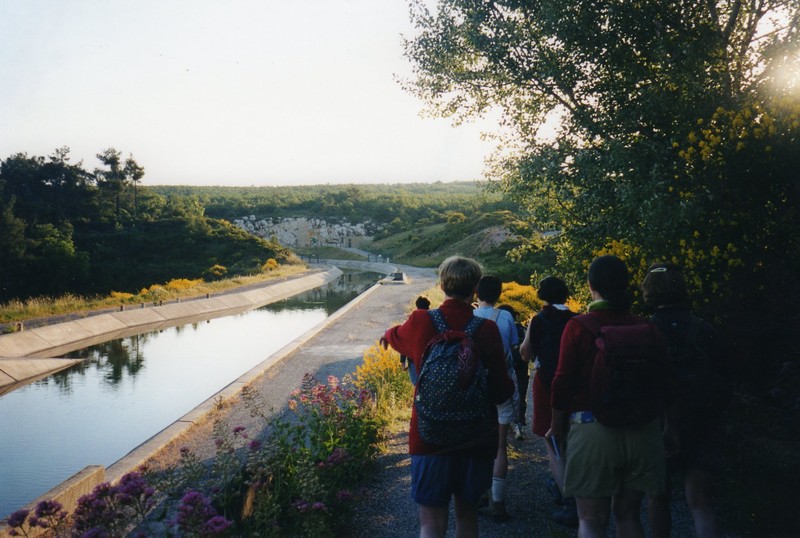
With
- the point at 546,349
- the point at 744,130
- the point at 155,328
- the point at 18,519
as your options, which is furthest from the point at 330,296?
the point at 18,519

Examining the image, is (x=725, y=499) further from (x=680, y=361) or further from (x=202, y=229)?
(x=202, y=229)

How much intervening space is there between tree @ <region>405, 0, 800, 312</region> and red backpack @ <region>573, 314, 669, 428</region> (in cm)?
316

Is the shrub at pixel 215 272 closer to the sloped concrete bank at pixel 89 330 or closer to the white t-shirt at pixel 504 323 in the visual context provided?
the sloped concrete bank at pixel 89 330

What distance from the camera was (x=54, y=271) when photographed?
51688mm

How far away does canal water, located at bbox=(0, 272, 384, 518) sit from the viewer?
9.21m

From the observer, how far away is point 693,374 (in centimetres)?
367

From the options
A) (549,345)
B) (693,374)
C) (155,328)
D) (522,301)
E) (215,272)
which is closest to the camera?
(693,374)

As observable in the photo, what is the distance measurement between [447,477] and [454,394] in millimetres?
425

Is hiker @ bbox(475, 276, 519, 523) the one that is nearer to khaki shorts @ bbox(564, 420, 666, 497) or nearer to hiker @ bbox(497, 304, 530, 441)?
hiker @ bbox(497, 304, 530, 441)

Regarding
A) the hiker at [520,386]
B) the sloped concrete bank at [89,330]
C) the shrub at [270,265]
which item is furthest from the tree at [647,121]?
the shrub at [270,265]

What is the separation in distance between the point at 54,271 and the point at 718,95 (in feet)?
176

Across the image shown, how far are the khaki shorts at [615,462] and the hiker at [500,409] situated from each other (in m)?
1.44

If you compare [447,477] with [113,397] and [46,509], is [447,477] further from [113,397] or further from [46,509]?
[113,397]

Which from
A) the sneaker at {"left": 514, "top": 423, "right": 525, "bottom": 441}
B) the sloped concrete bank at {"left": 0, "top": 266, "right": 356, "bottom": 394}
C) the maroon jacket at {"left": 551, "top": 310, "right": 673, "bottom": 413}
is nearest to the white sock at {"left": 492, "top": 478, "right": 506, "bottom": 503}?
the maroon jacket at {"left": 551, "top": 310, "right": 673, "bottom": 413}
